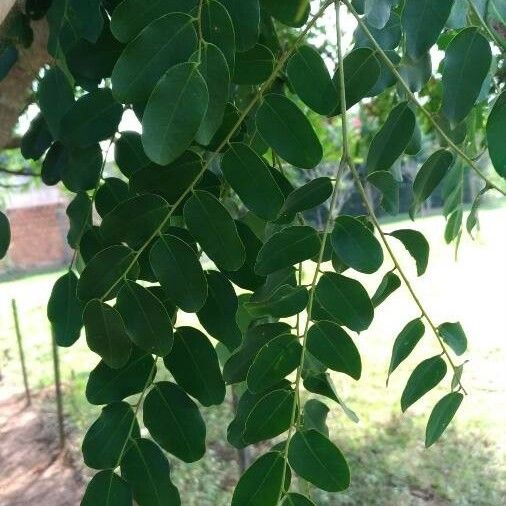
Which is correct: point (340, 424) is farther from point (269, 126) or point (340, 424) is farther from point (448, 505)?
point (269, 126)

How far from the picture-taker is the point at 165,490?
595 millimetres

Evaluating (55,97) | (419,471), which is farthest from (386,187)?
(419,471)

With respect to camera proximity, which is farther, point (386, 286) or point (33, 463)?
point (33, 463)

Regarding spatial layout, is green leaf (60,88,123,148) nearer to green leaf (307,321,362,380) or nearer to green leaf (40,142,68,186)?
green leaf (40,142,68,186)

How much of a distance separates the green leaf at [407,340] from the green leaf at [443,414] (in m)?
0.06

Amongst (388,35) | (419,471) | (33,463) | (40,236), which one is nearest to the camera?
(388,35)

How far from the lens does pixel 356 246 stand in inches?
21.4

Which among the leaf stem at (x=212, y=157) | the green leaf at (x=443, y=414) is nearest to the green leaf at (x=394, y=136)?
the leaf stem at (x=212, y=157)

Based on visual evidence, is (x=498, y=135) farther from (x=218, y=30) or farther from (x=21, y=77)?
(x=21, y=77)

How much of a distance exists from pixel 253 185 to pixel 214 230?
5 centimetres

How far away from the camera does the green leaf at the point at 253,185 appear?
0.57 metres

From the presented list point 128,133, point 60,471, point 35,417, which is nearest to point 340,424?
point 60,471

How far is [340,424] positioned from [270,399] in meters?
2.54

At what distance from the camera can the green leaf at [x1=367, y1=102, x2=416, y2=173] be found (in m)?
0.61
